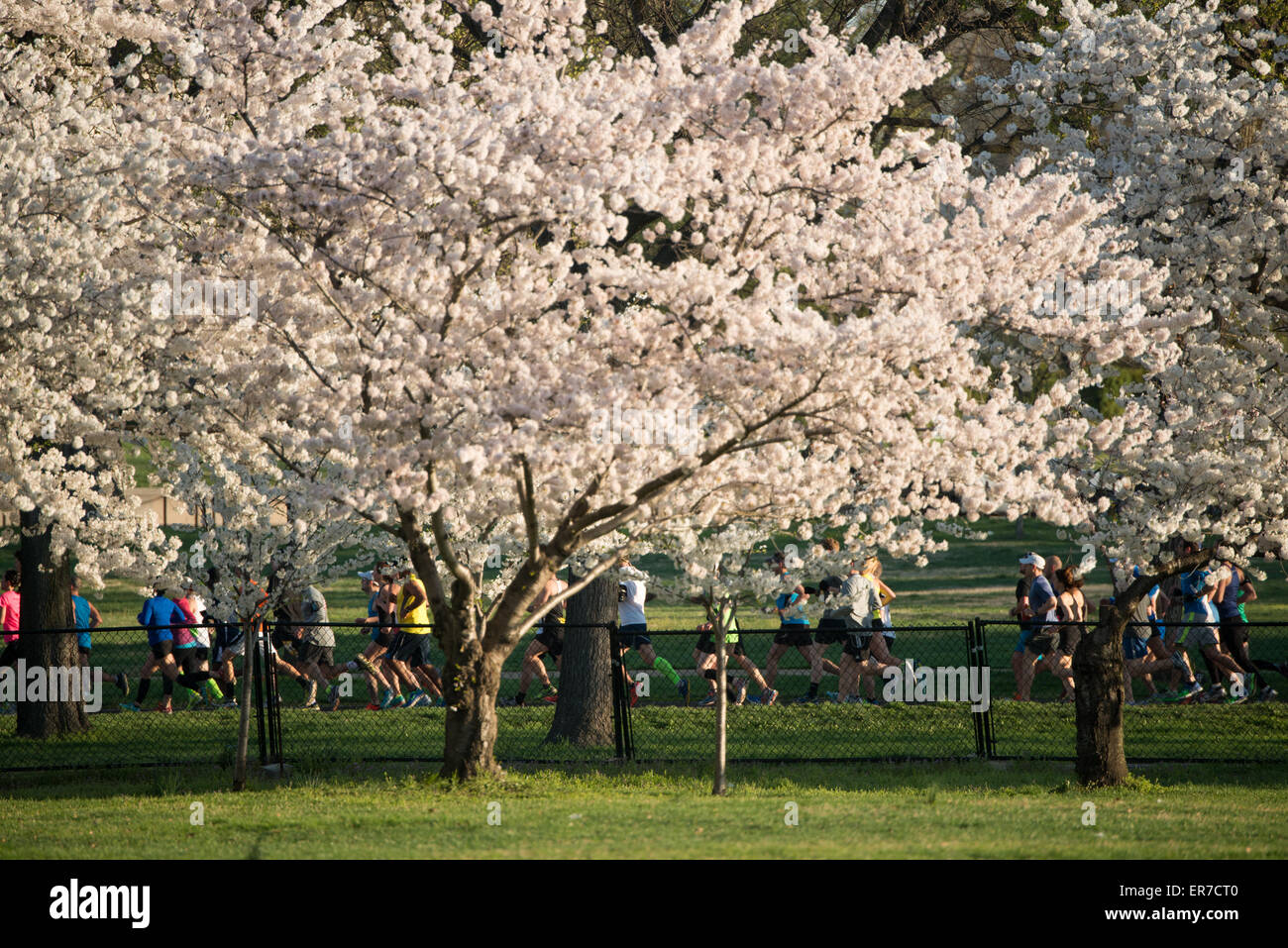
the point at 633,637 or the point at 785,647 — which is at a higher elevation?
the point at 633,637

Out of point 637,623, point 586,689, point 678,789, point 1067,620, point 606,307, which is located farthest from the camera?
point 637,623

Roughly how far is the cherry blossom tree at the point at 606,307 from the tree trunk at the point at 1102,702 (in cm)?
136

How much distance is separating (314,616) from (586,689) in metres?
5.25

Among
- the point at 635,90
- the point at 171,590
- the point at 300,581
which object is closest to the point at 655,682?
the point at 300,581

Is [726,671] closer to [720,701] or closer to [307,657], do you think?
[720,701]

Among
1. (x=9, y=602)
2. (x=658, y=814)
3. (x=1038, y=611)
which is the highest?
(x=9, y=602)

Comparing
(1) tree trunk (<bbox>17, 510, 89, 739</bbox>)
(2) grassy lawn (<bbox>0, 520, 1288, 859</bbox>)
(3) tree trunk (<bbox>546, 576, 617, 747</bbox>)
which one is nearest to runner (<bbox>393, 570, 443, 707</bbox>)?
(2) grassy lawn (<bbox>0, 520, 1288, 859</bbox>)

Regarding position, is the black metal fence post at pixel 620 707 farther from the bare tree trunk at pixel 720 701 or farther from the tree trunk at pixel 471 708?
the tree trunk at pixel 471 708

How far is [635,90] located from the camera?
9234 millimetres

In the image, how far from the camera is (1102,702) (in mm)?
10734

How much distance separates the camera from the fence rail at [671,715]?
1278cm

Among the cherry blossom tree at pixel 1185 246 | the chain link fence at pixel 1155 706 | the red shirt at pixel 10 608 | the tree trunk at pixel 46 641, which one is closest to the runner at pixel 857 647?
the chain link fence at pixel 1155 706

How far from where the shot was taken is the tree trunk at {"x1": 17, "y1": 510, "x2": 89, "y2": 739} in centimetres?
1388

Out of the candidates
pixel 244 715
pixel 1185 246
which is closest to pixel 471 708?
pixel 244 715
